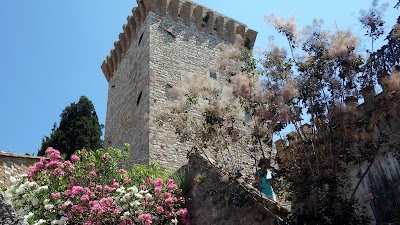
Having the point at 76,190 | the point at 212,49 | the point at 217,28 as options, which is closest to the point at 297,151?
the point at 76,190

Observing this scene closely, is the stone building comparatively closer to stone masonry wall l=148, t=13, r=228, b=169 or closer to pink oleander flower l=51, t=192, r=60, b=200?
pink oleander flower l=51, t=192, r=60, b=200

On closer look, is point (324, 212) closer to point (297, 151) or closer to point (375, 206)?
point (375, 206)

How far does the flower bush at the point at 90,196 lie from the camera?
6.79m

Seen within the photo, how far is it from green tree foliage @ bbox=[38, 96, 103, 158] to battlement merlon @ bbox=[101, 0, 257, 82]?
11.4 feet

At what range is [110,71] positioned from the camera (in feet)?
57.7

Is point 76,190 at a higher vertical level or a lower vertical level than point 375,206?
higher

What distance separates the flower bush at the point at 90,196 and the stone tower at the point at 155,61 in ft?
10.7

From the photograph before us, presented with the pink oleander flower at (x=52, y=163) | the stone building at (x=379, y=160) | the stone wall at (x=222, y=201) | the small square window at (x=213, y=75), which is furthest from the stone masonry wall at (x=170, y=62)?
the stone building at (x=379, y=160)

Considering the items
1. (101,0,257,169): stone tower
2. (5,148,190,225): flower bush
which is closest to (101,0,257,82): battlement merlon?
(101,0,257,169): stone tower

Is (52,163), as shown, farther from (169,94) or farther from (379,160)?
(169,94)

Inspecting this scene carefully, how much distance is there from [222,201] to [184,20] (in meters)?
9.12

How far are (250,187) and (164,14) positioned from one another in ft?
30.3

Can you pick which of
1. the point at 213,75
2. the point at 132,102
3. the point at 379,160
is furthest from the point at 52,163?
the point at 213,75

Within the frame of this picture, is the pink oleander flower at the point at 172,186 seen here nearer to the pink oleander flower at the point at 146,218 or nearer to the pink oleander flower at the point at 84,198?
the pink oleander flower at the point at 146,218
